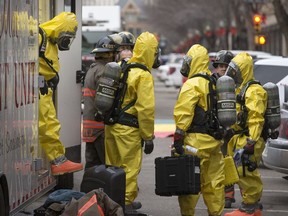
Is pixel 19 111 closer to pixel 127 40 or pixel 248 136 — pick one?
pixel 248 136

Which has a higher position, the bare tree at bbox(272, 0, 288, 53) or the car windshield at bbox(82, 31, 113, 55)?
the bare tree at bbox(272, 0, 288, 53)

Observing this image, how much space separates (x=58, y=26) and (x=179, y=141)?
6.01 feet

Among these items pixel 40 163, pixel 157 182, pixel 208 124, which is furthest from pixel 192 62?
pixel 40 163

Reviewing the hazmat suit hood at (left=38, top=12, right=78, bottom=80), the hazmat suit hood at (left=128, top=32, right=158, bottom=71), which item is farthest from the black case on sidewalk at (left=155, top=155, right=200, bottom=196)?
the hazmat suit hood at (left=38, top=12, right=78, bottom=80)

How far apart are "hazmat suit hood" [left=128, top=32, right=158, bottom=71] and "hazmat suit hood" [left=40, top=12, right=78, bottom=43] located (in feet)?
2.46

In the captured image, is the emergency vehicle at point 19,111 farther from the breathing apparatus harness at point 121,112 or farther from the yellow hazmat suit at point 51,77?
the breathing apparatus harness at point 121,112

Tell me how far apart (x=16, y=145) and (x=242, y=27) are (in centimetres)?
5521

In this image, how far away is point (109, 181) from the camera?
393 inches

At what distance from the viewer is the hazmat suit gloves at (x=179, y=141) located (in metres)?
10.7

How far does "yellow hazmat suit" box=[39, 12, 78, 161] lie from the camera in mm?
10820

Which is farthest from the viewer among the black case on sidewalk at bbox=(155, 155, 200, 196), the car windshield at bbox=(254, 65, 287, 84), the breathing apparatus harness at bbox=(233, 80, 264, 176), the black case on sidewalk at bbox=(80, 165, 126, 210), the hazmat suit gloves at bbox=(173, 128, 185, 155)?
the car windshield at bbox=(254, 65, 287, 84)

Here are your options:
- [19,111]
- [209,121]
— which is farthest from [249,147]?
[19,111]

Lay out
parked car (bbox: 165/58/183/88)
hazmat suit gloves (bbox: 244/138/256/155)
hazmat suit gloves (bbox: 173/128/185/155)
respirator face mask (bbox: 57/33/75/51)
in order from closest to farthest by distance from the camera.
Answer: hazmat suit gloves (bbox: 173/128/185/155), respirator face mask (bbox: 57/33/75/51), hazmat suit gloves (bbox: 244/138/256/155), parked car (bbox: 165/58/183/88)

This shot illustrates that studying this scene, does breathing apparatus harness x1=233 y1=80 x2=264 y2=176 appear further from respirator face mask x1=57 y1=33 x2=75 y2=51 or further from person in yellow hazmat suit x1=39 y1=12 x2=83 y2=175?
respirator face mask x1=57 y1=33 x2=75 y2=51
